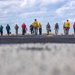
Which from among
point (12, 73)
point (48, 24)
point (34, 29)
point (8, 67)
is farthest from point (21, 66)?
point (48, 24)

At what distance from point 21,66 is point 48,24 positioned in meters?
35.2

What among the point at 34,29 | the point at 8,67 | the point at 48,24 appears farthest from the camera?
the point at 48,24

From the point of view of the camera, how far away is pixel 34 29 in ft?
118

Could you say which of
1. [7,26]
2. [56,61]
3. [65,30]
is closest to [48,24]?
[65,30]

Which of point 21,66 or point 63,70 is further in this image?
point 21,66

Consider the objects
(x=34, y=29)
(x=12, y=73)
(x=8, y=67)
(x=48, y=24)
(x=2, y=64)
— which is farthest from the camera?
(x=48, y=24)

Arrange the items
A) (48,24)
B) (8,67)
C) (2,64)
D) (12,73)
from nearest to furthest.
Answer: (12,73) → (8,67) → (2,64) → (48,24)

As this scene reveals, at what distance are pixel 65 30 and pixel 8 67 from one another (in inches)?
1291

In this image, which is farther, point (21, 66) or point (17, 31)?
point (17, 31)

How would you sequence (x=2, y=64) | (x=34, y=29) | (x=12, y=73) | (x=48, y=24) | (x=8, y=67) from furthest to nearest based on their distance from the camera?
(x=48, y=24), (x=34, y=29), (x=2, y=64), (x=8, y=67), (x=12, y=73)

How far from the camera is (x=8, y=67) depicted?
4.00 meters

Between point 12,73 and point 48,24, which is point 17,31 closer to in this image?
point 48,24

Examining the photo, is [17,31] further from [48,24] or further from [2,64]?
[2,64]

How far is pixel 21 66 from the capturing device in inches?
157
